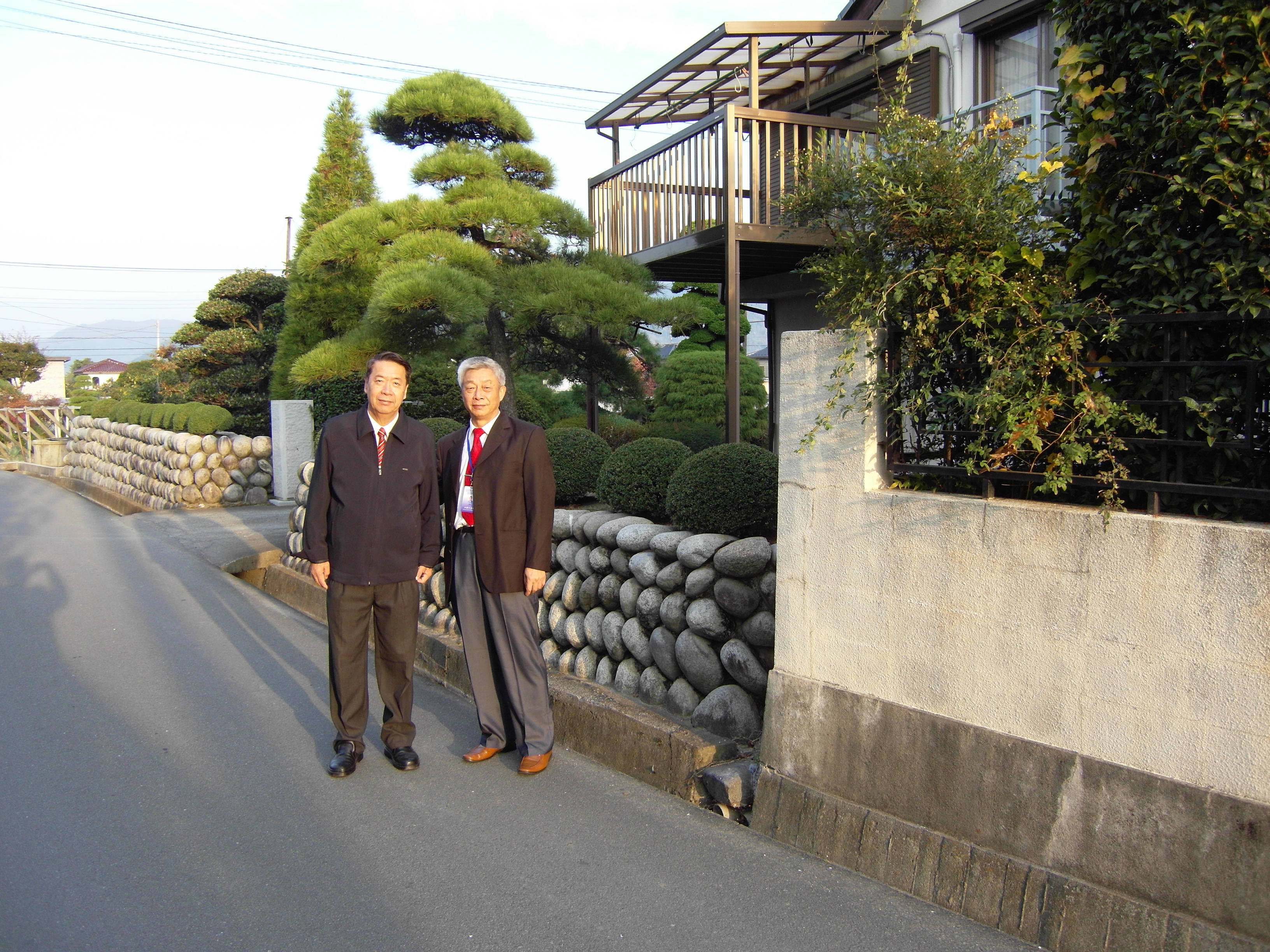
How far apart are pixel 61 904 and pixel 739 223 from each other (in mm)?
7283

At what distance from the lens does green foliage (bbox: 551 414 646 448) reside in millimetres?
11555

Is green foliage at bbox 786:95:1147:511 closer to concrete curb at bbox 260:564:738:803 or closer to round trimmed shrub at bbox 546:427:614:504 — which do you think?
concrete curb at bbox 260:564:738:803

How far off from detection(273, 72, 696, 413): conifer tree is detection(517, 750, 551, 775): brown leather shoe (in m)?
4.87

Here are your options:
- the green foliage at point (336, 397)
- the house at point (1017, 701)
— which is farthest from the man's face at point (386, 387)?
the green foliage at point (336, 397)

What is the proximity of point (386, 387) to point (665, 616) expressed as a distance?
195cm

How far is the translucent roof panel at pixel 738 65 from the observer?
9312 mm

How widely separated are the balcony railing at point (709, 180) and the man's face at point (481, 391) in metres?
3.96

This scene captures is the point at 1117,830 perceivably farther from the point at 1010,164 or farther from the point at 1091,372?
the point at 1010,164

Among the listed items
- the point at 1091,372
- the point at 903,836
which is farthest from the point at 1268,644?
the point at 903,836

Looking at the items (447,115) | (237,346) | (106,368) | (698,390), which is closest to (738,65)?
(447,115)

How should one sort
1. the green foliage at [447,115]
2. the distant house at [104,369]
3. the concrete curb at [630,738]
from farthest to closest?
the distant house at [104,369] → the green foliage at [447,115] → the concrete curb at [630,738]

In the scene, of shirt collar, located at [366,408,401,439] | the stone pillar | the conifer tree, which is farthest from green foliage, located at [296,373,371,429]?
shirt collar, located at [366,408,401,439]

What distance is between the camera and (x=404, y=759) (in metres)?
4.89

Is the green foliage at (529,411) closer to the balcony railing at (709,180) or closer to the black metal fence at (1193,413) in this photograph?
the balcony railing at (709,180)
